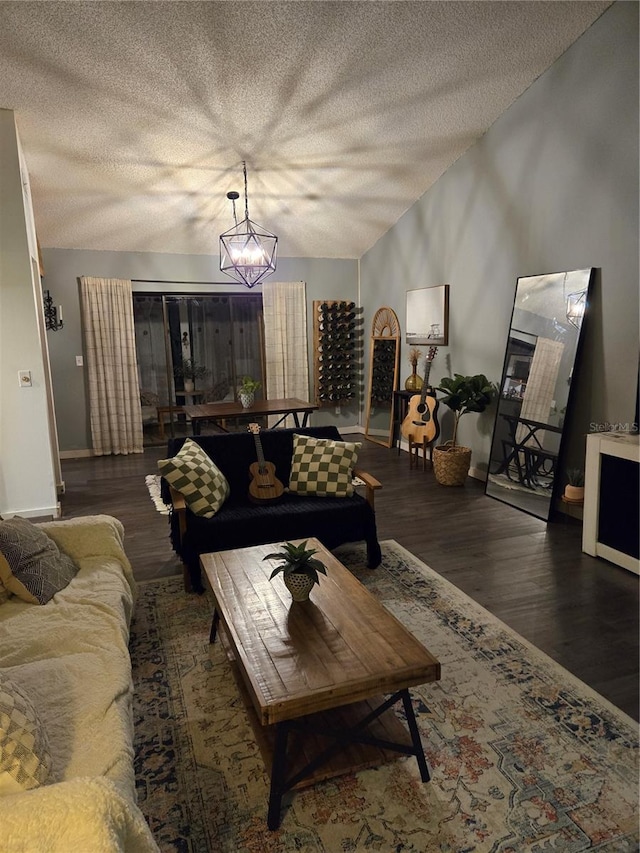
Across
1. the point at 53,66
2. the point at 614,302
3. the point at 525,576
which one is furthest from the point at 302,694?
the point at 53,66

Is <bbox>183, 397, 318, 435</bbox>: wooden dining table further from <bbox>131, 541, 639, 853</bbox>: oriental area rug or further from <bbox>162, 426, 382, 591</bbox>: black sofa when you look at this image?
<bbox>131, 541, 639, 853</bbox>: oriental area rug

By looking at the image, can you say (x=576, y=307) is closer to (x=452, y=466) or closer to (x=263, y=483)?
(x=452, y=466)

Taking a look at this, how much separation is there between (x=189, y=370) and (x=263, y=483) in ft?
13.9

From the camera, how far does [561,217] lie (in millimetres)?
4176

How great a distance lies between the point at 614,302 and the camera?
3775 millimetres

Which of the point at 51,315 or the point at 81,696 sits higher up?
the point at 51,315

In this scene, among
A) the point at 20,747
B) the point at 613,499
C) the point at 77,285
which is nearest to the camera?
the point at 20,747

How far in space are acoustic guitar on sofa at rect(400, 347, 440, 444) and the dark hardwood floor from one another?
38cm

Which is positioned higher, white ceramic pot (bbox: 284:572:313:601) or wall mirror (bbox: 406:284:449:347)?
wall mirror (bbox: 406:284:449:347)

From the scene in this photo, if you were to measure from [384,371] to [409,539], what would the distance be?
355 cm

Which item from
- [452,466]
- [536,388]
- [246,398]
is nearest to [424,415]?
[452,466]

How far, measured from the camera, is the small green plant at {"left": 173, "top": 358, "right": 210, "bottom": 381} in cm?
724

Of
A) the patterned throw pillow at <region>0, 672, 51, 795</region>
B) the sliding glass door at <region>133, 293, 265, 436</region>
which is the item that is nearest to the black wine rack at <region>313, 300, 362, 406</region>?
the sliding glass door at <region>133, 293, 265, 436</region>

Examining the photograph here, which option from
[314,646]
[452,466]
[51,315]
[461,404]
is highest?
[51,315]
